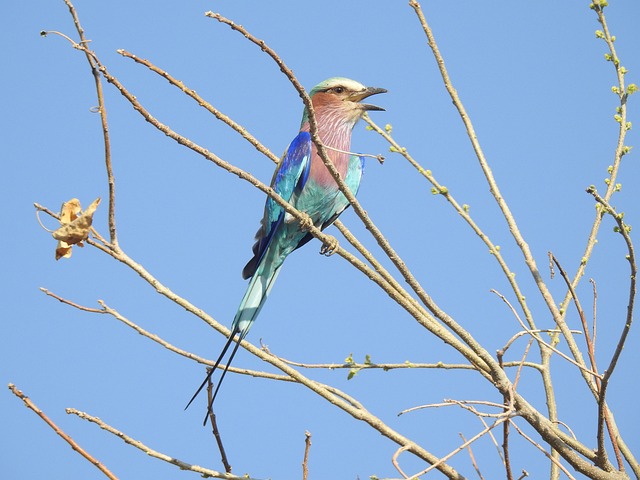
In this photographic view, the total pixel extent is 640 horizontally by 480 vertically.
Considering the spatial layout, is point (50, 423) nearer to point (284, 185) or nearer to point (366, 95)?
point (284, 185)

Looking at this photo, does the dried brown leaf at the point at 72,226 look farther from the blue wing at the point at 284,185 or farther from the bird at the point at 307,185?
the blue wing at the point at 284,185

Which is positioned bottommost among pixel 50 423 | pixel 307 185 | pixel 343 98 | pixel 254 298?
pixel 50 423

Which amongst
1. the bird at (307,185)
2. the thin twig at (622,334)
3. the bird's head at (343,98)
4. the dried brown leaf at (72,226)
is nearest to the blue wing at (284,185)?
the bird at (307,185)

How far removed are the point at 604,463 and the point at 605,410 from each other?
178 millimetres

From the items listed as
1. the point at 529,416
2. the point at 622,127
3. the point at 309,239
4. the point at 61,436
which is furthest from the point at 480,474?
the point at 309,239

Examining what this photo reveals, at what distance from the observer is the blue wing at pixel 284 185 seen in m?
4.75

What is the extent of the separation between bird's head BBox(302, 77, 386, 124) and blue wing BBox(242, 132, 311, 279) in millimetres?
319

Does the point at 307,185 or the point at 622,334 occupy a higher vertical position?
the point at 307,185

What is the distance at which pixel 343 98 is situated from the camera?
5324 mm

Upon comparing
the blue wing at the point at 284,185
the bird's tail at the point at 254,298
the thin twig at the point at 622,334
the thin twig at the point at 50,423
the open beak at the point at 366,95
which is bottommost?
the thin twig at the point at 50,423

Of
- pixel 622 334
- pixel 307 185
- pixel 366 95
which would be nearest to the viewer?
pixel 622 334

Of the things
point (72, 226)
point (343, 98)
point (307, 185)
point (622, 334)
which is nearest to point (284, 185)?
point (307, 185)

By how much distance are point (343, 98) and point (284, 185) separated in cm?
82

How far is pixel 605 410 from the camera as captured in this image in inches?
103
